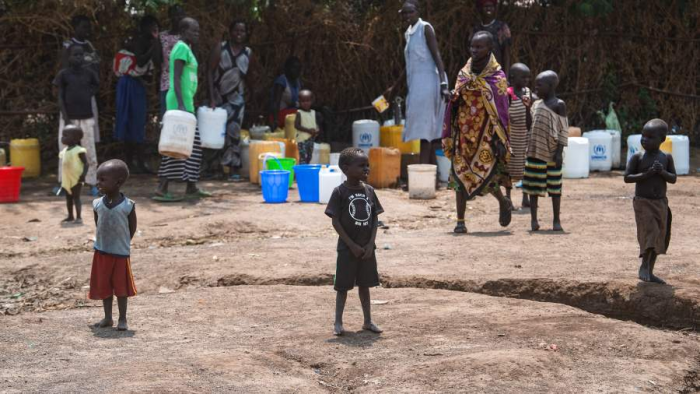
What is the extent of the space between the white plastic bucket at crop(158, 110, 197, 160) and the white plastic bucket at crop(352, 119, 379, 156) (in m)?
2.65

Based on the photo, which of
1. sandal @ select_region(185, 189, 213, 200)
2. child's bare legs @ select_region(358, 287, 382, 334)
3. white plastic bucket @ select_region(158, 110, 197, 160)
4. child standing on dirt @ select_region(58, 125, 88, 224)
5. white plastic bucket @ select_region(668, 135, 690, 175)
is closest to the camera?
child's bare legs @ select_region(358, 287, 382, 334)

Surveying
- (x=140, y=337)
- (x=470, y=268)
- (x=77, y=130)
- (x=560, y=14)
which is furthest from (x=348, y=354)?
(x=560, y=14)

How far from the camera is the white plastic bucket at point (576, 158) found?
1125cm

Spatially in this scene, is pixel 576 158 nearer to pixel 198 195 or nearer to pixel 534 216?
pixel 534 216

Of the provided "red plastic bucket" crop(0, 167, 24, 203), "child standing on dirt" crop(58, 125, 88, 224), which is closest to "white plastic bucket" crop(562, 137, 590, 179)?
"child standing on dirt" crop(58, 125, 88, 224)

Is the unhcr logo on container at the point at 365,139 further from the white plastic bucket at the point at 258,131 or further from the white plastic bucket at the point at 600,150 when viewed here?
the white plastic bucket at the point at 600,150

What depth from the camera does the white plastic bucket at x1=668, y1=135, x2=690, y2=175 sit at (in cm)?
1145

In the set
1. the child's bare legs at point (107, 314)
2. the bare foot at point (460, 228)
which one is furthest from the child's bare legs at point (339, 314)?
the bare foot at point (460, 228)

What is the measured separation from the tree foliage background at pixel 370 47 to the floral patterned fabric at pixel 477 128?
433 centimetres

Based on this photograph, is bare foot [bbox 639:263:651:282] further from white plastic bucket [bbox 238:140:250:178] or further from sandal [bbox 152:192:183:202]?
white plastic bucket [bbox 238:140:250:178]

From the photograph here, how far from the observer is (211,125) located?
1031 cm

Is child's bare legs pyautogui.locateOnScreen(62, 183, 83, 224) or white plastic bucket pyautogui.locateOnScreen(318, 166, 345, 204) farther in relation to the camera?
white plastic bucket pyautogui.locateOnScreen(318, 166, 345, 204)

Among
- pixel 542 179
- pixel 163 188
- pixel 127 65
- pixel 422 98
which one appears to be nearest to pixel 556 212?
pixel 542 179

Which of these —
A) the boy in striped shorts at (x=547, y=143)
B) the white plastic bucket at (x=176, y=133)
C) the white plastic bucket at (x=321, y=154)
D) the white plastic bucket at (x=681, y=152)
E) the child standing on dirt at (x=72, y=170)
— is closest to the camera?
the boy in striped shorts at (x=547, y=143)
